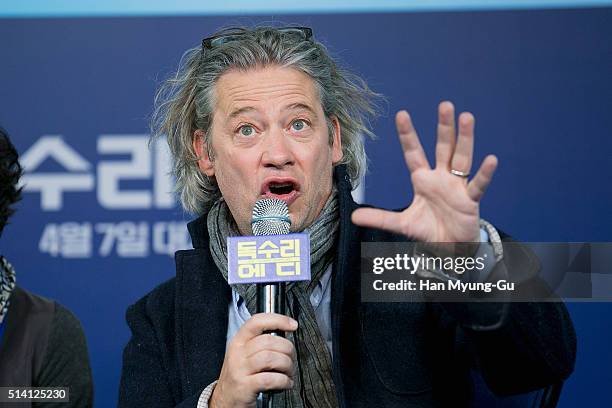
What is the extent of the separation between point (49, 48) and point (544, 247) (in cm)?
133

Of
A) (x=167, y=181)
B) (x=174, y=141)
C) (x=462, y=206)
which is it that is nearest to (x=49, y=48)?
(x=167, y=181)

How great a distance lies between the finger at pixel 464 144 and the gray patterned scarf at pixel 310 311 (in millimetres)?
459

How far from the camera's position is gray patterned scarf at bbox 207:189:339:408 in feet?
6.65

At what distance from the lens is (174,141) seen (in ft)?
7.91

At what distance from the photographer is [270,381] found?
5.38ft

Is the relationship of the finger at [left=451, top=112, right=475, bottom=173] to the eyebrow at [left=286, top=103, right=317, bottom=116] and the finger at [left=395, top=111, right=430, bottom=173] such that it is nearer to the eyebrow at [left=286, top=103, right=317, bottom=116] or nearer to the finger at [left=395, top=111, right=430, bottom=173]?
the finger at [left=395, top=111, right=430, bottom=173]

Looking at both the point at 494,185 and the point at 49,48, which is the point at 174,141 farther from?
the point at 494,185

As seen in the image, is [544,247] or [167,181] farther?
[167,181]

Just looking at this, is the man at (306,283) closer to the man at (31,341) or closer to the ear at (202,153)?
the ear at (202,153)

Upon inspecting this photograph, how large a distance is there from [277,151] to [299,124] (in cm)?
11

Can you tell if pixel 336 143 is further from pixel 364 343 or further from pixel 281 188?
pixel 364 343

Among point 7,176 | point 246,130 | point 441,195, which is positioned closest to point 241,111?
point 246,130

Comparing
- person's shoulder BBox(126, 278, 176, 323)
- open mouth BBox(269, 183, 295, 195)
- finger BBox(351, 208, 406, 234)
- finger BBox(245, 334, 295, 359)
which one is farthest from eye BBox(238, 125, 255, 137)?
finger BBox(245, 334, 295, 359)

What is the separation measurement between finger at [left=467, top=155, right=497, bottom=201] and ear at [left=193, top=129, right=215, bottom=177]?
0.74 metres
